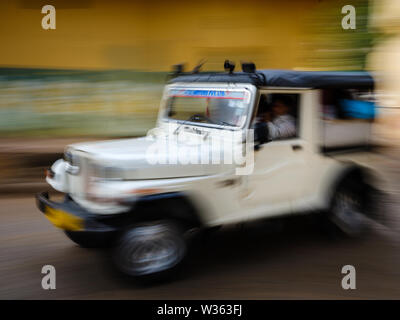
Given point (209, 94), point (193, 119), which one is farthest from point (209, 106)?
point (193, 119)

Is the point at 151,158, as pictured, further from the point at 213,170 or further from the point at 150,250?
the point at 150,250

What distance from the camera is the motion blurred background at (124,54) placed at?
287 inches

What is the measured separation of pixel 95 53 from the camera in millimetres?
9336

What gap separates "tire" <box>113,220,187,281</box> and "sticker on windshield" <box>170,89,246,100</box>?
1275mm

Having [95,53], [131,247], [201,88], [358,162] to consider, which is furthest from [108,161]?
[95,53]

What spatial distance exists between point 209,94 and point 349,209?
1975 millimetres

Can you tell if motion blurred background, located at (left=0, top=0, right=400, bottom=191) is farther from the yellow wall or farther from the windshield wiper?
the windshield wiper

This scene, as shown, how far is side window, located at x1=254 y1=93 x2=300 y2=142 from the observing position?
3.98 m

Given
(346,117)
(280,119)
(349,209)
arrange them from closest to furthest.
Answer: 1. (280,119)
2. (346,117)
3. (349,209)

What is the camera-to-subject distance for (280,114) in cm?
415

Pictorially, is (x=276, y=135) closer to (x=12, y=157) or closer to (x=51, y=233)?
(x=51, y=233)

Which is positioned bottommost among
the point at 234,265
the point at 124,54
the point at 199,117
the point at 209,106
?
the point at 234,265

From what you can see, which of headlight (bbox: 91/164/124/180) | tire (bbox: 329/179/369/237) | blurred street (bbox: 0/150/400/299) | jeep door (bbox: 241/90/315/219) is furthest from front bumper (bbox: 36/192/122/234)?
tire (bbox: 329/179/369/237)

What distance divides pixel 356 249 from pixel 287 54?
680cm
